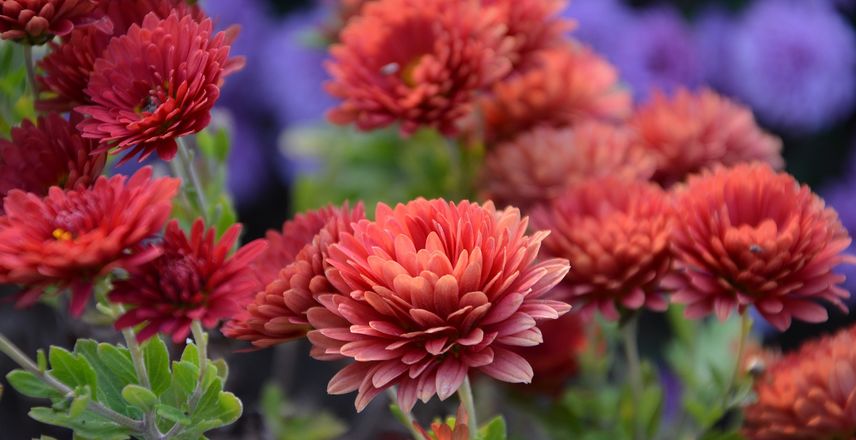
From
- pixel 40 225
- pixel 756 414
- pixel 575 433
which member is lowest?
pixel 575 433

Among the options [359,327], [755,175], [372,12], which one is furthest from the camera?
[372,12]

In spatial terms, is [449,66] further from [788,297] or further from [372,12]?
[788,297]

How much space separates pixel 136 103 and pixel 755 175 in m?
0.34

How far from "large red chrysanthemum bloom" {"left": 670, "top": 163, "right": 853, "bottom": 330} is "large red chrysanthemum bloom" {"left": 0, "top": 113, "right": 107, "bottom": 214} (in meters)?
0.32

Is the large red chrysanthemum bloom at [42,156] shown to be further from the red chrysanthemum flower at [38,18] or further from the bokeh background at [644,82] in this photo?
the bokeh background at [644,82]

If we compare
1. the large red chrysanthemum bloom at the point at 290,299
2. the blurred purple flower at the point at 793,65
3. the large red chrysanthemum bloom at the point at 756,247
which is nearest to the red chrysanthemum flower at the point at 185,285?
the large red chrysanthemum bloom at the point at 290,299

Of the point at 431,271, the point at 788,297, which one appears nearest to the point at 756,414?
the point at 788,297

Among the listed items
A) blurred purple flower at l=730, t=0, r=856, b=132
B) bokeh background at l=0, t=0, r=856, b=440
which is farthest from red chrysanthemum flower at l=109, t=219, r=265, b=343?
blurred purple flower at l=730, t=0, r=856, b=132

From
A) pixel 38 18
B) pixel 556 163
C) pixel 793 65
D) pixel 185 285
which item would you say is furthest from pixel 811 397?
pixel 793 65

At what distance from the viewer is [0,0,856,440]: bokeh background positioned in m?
0.98

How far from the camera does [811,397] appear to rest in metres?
0.54

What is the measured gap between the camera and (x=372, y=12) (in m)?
0.65

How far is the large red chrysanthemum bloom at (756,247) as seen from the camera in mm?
501

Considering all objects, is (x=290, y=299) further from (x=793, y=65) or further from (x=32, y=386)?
(x=793, y=65)
